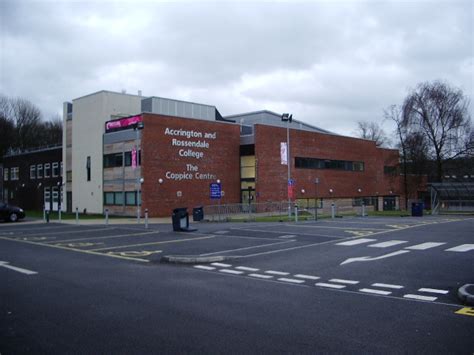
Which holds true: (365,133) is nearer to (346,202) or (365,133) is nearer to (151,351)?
(346,202)

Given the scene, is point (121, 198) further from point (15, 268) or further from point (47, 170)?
point (15, 268)

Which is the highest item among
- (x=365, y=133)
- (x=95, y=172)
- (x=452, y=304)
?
(x=365, y=133)

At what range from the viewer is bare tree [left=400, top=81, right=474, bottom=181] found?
4712cm

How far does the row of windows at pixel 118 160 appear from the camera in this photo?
39.4 m

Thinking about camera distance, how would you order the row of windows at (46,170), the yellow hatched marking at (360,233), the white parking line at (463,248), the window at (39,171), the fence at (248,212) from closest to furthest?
the white parking line at (463,248) < the yellow hatched marking at (360,233) < the fence at (248,212) < the row of windows at (46,170) < the window at (39,171)

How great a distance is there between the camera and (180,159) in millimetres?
40156

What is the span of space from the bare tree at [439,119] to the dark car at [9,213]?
37094 mm

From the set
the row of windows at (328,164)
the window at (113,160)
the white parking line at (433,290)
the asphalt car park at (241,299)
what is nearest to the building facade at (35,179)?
the window at (113,160)

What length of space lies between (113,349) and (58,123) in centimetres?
8512

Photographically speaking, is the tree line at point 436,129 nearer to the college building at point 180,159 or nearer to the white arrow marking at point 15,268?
the college building at point 180,159

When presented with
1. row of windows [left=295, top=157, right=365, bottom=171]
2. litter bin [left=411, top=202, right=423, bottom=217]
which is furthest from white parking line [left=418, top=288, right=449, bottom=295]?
row of windows [left=295, top=157, right=365, bottom=171]

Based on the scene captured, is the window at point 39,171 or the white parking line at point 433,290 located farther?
the window at point 39,171

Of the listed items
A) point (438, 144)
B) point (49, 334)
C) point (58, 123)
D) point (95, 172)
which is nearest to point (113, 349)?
point (49, 334)

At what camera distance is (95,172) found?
1713 inches
